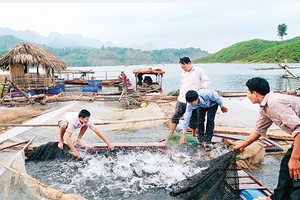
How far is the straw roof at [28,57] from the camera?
61.9ft

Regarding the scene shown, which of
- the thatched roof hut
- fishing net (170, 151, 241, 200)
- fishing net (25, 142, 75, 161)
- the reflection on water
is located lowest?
the reflection on water

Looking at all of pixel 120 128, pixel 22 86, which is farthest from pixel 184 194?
pixel 22 86

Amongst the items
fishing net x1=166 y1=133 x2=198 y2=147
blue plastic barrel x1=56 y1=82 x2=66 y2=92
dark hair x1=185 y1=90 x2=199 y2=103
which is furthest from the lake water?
dark hair x1=185 y1=90 x2=199 y2=103

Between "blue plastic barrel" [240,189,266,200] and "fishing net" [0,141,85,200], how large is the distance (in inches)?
105

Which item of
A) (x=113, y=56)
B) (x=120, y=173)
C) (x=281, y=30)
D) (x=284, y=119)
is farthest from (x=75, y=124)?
(x=113, y=56)

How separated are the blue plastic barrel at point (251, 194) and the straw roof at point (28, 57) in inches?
715

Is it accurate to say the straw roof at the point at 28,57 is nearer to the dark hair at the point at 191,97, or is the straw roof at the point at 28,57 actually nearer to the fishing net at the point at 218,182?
the dark hair at the point at 191,97

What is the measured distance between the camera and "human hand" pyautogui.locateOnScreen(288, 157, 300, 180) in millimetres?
2740

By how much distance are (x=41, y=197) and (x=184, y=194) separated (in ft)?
7.15

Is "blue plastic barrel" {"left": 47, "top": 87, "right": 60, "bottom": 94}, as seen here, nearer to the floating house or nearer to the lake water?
the floating house

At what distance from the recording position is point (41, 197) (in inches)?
159

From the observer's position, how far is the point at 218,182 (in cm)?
392

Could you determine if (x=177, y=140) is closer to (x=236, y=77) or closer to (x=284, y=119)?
(x=284, y=119)

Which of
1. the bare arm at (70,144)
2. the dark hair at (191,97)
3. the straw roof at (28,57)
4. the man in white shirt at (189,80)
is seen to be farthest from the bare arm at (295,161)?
the straw roof at (28,57)
